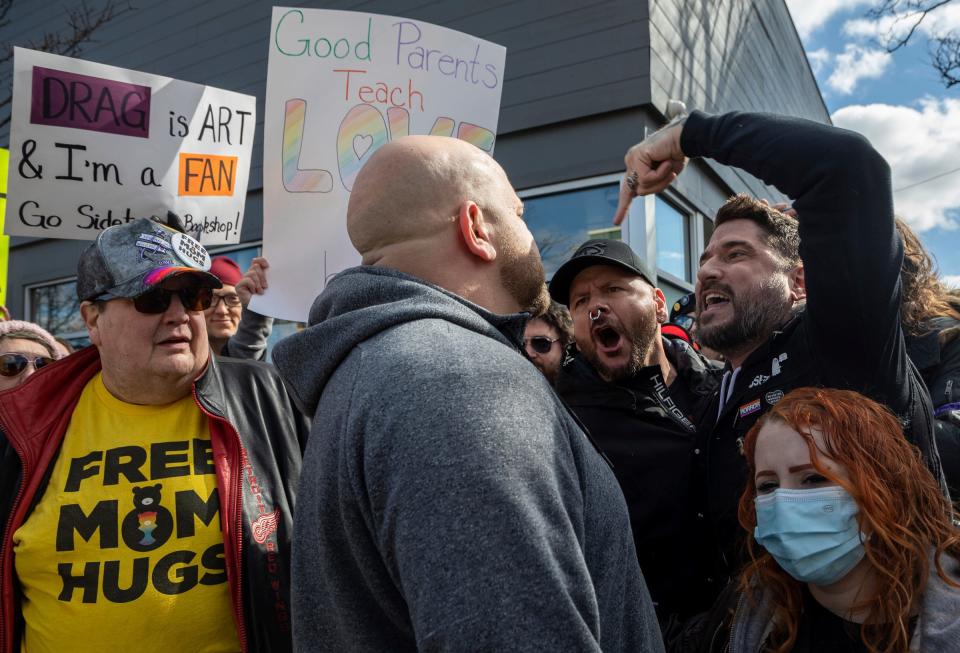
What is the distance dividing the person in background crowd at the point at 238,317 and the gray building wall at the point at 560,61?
9.08 ft

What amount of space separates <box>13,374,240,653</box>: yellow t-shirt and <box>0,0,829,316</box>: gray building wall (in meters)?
4.34

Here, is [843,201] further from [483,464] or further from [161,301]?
[161,301]

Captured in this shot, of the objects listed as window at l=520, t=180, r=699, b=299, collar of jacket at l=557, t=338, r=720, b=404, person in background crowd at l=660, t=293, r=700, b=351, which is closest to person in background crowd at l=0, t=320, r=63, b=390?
collar of jacket at l=557, t=338, r=720, b=404

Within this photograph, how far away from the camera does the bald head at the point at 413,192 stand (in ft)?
4.33

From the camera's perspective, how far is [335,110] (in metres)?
2.90

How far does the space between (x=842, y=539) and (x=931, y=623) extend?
0.72 ft

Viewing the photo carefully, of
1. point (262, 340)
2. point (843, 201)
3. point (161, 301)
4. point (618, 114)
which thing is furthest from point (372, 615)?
point (618, 114)

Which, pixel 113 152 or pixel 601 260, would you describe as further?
pixel 113 152

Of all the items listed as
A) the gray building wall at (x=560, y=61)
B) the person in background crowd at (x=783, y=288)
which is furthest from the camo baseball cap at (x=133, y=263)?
the gray building wall at (x=560, y=61)

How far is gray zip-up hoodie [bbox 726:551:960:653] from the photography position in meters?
1.46

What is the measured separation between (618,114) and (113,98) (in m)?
3.69

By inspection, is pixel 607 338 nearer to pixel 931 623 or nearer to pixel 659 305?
pixel 659 305

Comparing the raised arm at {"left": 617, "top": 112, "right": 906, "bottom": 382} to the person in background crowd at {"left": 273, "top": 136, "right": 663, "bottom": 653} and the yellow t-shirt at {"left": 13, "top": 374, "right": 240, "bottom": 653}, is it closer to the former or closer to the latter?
the person in background crowd at {"left": 273, "top": 136, "right": 663, "bottom": 653}

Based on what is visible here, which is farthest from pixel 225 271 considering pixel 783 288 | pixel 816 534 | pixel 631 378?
pixel 816 534
